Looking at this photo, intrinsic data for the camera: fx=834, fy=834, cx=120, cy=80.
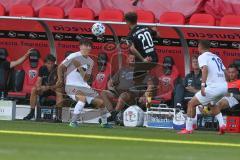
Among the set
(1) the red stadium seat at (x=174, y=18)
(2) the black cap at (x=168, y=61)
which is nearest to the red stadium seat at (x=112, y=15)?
(1) the red stadium seat at (x=174, y=18)

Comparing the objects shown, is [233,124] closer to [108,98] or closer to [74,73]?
[108,98]

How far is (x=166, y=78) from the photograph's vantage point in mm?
19250

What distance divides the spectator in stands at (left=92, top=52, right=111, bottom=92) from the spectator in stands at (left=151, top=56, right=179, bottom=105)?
127cm

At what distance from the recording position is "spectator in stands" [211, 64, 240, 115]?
685 inches

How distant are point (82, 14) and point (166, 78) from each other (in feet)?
8.34

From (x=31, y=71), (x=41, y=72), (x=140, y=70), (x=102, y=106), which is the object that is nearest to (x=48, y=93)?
(x=41, y=72)

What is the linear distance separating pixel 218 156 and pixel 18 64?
9970 mm

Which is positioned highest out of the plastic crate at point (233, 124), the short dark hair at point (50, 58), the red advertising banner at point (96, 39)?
the red advertising banner at point (96, 39)

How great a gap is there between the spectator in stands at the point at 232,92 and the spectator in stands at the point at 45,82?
4096 mm

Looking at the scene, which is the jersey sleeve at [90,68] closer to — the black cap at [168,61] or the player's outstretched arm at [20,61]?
the player's outstretched arm at [20,61]

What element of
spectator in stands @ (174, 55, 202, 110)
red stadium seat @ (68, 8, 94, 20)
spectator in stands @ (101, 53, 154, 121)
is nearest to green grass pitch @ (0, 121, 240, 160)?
spectator in stands @ (101, 53, 154, 121)

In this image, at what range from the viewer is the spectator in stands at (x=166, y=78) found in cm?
1822

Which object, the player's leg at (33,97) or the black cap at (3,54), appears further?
the black cap at (3,54)

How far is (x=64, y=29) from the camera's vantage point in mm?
20406
